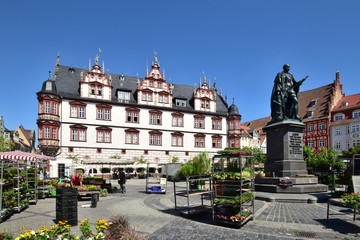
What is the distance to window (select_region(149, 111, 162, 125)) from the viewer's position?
39.3m

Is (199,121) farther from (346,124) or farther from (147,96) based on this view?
(346,124)

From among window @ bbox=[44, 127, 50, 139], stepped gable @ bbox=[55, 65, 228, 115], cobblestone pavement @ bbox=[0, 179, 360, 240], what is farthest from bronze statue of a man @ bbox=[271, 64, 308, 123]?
window @ bbox=[44, 127, 50, 139]

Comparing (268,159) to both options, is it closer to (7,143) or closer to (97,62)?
(97,62)

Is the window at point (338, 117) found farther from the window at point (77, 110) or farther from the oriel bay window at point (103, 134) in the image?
the window at point (77, 110)

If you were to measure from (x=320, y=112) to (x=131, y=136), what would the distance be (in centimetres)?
3485

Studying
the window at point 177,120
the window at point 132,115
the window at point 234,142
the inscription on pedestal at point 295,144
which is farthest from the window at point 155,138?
the inscription on pedestal at point 295,144

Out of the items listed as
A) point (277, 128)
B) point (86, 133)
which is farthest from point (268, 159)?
point (86, 133)

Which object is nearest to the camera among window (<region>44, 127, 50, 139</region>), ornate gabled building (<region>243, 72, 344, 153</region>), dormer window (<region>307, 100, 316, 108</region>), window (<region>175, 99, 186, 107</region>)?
window (<region>44, 127, 50, 139</region>)

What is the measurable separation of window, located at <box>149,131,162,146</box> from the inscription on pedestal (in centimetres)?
2661

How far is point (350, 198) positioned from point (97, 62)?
35.5 metres

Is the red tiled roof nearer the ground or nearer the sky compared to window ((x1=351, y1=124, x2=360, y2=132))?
nearer the sky

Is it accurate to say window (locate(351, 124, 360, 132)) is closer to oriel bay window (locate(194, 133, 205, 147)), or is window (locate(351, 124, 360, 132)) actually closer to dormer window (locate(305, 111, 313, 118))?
dormer window (locate(305, 111, 313, 118))

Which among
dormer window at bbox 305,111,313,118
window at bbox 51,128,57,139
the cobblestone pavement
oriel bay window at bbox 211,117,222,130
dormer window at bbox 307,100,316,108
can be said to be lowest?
the cobblestone pavement

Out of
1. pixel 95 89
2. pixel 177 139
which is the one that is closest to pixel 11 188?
pixel 95 89
